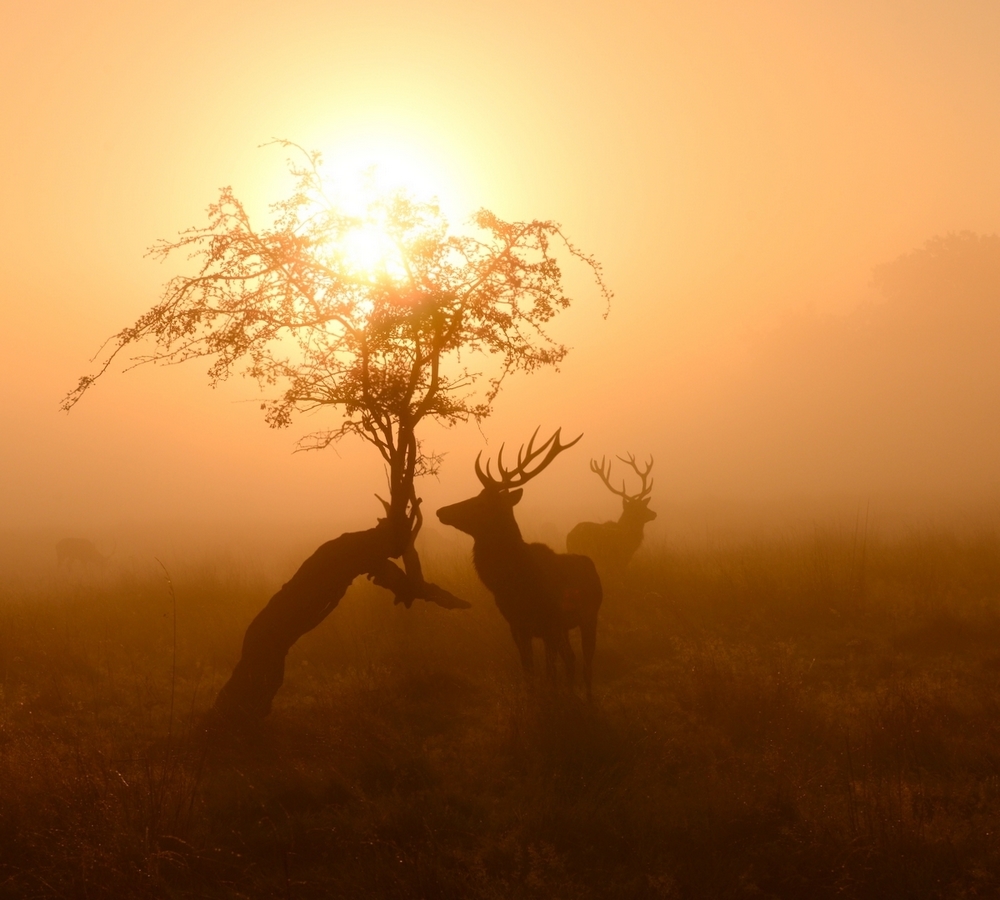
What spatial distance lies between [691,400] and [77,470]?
8597 cm

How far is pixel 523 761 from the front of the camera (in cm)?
559

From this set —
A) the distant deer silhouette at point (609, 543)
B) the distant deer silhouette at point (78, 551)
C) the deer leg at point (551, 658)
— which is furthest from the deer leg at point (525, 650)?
the distant deer silhouette at point (78, 551)

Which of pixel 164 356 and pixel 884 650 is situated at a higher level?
pixel 164 356

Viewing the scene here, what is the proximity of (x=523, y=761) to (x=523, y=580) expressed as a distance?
1.94 m

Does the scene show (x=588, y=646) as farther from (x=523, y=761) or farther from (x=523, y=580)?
(x=523, y=761)

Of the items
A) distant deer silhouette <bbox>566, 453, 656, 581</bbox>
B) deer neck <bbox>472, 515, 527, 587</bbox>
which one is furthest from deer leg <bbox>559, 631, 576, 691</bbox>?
distant deer silhouette <bbox>566, 453, 656, 581</bbox>

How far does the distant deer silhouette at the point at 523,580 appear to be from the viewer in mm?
7133

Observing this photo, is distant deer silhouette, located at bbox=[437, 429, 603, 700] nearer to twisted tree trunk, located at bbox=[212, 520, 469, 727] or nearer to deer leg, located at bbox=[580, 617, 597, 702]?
deer leg, located at bbox=[580, 617, 597, 702]

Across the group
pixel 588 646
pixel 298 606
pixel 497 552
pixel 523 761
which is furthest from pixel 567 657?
pixel 298 606

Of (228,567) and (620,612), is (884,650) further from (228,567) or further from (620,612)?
(228,567)

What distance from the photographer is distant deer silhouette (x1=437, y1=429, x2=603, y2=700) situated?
7133 mm

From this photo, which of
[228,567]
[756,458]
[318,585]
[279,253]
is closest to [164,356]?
[279,253]

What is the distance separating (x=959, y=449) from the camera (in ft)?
195

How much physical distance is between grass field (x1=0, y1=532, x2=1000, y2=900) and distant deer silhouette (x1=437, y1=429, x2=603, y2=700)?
1.94 ft
